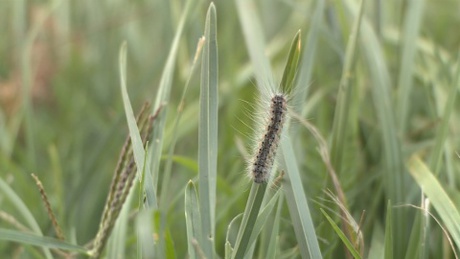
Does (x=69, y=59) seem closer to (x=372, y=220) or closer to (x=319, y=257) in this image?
(x=372, y=220)

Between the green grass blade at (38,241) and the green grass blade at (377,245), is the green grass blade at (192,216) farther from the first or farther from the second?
the green grass blade at (377,245)

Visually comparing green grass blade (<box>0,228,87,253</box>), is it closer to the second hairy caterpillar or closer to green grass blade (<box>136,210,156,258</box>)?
green grass blade (<box>136,210,156,258</box>)

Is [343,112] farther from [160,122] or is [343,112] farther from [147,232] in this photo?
[147,232]

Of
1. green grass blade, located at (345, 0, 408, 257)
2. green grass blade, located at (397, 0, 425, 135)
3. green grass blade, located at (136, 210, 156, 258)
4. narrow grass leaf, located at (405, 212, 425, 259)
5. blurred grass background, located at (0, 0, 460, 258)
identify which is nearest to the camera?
green grass blade, located at (136, 210, 156, 258)

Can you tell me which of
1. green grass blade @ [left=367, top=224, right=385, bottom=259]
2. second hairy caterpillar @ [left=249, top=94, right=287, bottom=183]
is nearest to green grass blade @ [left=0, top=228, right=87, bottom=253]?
second hairy caterpillar @ [left=249, top=94, right=287, bottom=183]

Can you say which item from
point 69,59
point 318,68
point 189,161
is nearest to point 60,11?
point 69,59
